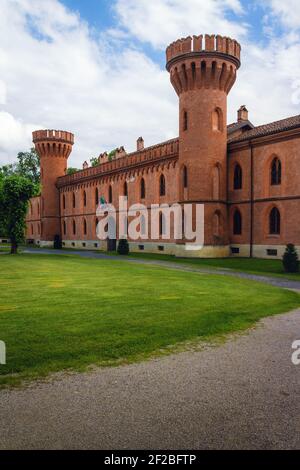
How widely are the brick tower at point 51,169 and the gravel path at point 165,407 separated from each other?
43.7 metres

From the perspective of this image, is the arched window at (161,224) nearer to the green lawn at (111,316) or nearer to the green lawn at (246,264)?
the green lawn at (246,264)

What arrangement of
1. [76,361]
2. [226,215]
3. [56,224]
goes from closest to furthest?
[76,361] → [226,215] → [56,224]

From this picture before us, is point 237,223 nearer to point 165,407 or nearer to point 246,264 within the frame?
point 246,264

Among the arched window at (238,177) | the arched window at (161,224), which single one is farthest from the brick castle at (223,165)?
the arched window at (161,224)

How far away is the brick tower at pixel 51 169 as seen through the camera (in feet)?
151

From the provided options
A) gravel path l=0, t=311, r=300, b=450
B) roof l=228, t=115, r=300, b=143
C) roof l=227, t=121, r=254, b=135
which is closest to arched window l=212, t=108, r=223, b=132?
roof l=228, t=115, r=300, b=143

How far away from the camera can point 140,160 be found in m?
35.4

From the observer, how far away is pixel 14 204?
1249 inches

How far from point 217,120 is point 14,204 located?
691 inches

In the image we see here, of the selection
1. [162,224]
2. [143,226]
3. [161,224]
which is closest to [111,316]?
[162,224]

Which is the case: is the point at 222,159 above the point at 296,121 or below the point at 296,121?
below

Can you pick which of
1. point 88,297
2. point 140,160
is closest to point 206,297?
point 88,297

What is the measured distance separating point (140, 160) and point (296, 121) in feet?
48.0
